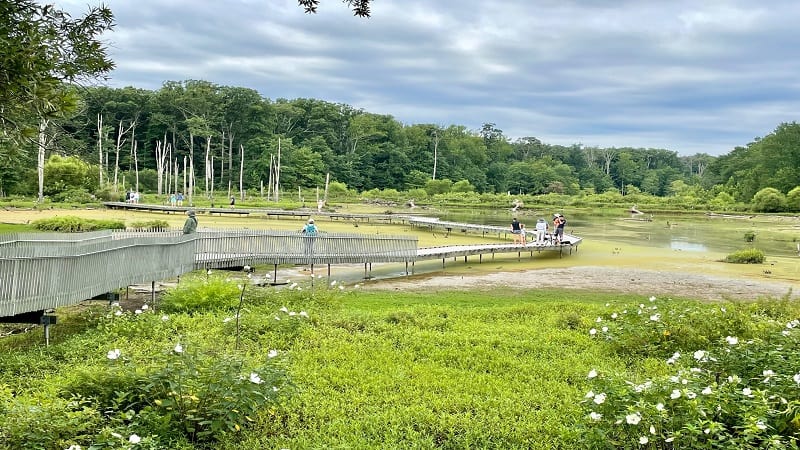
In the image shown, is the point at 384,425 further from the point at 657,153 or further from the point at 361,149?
the point at 657,153

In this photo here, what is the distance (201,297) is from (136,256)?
1.86 m

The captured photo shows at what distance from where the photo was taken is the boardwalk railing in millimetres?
9516

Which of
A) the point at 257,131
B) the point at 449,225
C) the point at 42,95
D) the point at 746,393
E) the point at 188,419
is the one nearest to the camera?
the point at 746,393

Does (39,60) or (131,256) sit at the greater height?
(39,60)

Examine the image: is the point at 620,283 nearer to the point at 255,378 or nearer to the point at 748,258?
the point at 748,258

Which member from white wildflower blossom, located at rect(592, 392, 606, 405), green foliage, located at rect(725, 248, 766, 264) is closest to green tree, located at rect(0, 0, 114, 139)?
white wildflower blossom, located at rect(592, 392, 606, 405)

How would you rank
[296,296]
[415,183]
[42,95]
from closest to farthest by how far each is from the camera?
1. [42,95]
2. [296,296]
3. [415,183]

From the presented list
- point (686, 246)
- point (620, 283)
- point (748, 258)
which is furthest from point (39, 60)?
point (686, 246)

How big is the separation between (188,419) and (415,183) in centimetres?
9449

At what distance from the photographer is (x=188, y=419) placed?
18.4ft

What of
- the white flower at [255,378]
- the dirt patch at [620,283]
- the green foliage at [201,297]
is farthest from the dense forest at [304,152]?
the white flower at [255,378]

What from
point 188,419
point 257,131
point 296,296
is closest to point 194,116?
point 257,131

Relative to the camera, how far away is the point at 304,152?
281 ft

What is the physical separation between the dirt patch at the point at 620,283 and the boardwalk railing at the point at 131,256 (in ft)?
6.02
